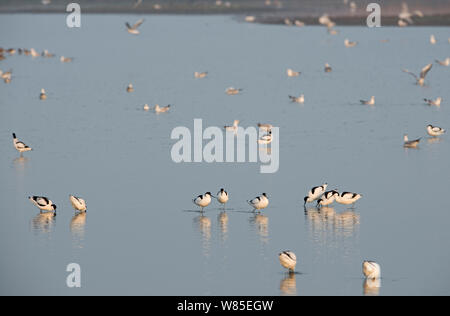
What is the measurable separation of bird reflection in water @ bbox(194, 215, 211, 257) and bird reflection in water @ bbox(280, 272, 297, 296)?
191 cm

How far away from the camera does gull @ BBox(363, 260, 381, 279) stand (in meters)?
17.0

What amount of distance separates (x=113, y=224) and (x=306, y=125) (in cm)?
1467

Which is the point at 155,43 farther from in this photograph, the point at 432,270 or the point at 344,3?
the point at 432,270

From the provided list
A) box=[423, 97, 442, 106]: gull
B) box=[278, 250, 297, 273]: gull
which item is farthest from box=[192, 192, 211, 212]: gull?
box=[423, 97, 442, 106]: gull

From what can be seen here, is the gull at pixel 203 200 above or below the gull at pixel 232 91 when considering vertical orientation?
below

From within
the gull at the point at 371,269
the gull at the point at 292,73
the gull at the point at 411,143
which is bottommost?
the gull at the point at 371,269

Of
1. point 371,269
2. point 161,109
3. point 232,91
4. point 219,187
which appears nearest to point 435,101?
point 232,91

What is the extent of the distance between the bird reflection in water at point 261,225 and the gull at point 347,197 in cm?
177

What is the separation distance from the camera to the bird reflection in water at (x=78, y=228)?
19547mm

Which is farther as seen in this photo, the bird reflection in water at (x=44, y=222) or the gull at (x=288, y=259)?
the bird reflection in water at (x=44, y=222)

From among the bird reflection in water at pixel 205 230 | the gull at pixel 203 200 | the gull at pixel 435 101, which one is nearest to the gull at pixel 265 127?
the gull at pixel 435 101

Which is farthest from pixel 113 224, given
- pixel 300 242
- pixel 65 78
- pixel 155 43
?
pixel 155 43

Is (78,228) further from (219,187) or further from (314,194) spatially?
(314,194)

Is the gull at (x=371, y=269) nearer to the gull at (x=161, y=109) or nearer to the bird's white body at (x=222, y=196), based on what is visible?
the bird's white body at (x=222, y=196)
